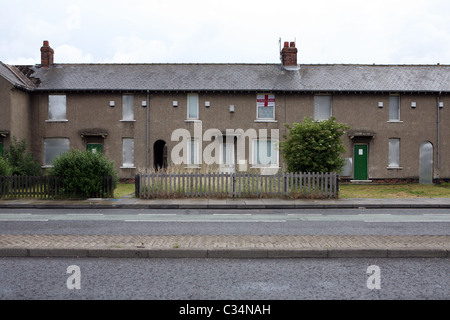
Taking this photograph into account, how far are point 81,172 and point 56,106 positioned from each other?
12135 mm

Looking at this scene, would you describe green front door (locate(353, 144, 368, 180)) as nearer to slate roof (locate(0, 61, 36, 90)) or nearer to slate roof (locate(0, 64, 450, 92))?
slate roof (locate(0, 64, 450, 92))

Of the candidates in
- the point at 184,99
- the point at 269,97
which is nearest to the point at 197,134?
the point at 184,99

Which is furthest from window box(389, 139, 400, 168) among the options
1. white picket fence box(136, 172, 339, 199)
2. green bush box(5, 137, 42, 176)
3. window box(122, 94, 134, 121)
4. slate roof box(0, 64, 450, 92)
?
green bush box(5, 137, 42, 176)

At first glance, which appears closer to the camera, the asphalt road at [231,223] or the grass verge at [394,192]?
the asphalt road at [231,223]

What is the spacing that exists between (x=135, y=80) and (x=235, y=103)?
6.92 meters

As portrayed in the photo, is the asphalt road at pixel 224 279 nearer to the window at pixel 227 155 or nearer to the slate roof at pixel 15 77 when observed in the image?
the window at pixel 227 155

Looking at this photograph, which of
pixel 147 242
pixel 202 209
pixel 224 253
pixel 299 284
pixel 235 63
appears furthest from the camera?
pixel 235 63

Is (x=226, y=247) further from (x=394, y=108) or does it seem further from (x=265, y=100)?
(x=394, y=108)

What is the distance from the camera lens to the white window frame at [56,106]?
26.4 metres

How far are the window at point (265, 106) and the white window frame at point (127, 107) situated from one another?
8.18m

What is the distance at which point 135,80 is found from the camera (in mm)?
27078

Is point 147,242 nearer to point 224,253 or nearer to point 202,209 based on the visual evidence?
point 224,253

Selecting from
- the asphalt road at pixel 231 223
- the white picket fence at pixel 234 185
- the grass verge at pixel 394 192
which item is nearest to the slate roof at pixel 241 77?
the grass verge at pixel 394 192
